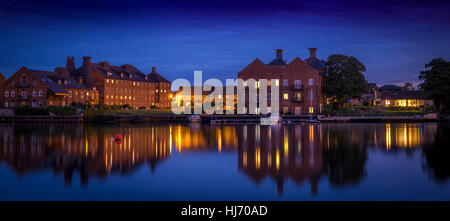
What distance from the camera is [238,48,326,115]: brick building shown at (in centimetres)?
6900

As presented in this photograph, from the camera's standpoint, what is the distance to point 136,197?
46.0 feet

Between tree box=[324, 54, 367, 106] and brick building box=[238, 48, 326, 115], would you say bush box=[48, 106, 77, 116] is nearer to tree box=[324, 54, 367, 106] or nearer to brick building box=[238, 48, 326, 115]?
brick building box=[238, 48, 326, 115]

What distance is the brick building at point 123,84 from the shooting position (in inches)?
3536

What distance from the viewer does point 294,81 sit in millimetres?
69688

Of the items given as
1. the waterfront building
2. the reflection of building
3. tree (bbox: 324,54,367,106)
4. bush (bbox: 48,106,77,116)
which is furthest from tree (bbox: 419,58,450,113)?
bush (bbox: 48,106,77,116)

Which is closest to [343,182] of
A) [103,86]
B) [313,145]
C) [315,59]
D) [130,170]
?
[130,170]

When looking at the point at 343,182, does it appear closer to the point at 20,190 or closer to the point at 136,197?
the point at 136,197

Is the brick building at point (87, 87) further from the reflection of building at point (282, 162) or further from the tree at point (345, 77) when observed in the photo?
the reflection of building at point (282, 162)

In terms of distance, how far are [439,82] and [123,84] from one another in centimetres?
7058

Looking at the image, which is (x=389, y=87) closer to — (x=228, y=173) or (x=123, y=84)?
(x=123, y=84)

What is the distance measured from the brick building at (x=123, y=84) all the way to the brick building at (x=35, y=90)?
8475 millimetres

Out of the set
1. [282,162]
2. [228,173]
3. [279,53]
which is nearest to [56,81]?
[279,53]

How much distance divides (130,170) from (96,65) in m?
80.1

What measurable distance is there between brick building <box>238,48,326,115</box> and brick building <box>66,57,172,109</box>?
122 feet
